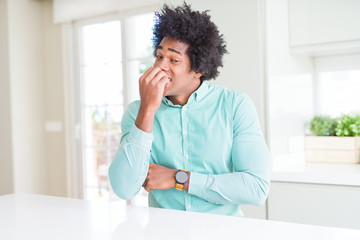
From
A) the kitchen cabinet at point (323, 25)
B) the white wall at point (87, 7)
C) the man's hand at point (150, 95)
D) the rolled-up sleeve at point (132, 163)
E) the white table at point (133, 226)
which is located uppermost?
the white wall at point (87, 7)

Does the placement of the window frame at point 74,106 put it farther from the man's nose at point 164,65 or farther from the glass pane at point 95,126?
the man's nose at point 164,65

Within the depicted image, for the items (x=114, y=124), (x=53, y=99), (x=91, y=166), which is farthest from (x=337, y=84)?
(x=53, y=99)

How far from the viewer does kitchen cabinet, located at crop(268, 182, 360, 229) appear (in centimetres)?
195

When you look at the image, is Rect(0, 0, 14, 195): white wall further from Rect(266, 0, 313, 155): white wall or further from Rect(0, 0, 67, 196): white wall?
Rect(266, 0, 313, 155): white wall

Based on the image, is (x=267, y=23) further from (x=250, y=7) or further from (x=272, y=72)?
(x=272, y=72)

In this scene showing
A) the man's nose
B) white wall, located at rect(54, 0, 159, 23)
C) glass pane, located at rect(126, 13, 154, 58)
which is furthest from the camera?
glass pane, located at rect(126, 13, 154, 58)

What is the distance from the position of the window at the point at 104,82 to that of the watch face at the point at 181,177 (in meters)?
2.26

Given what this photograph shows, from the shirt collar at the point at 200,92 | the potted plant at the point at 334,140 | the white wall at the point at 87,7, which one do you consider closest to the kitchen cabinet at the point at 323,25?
the potted plant at the point at 334,140

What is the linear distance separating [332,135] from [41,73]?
3.00 metres

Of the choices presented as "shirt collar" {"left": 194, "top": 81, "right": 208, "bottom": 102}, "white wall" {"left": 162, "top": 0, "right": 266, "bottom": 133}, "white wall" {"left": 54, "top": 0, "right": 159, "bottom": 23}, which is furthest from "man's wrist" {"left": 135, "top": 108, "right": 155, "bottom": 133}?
"white wall" {"left": 54, "top": 0, "right": 159, "bottom": 23}

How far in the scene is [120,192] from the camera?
4.25 feet

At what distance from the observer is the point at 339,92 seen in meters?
2.60

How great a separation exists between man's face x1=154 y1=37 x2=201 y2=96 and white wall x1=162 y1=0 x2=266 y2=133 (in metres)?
0.87

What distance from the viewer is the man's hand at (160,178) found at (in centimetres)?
130
